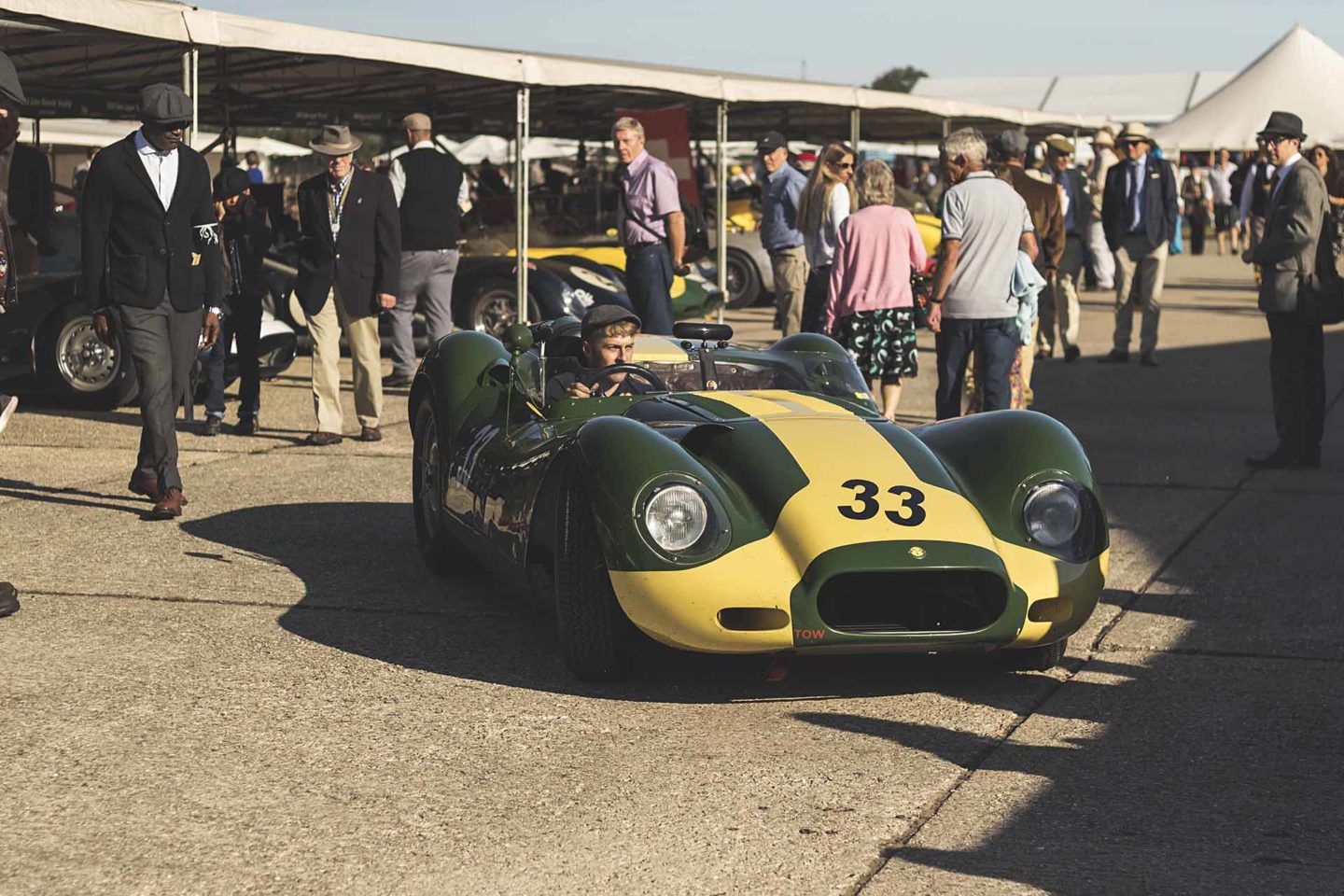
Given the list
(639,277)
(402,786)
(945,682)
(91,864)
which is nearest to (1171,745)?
(945,682)

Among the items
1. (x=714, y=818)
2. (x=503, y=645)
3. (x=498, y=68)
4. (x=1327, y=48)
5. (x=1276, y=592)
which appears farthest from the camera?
(x=1327, y=48)

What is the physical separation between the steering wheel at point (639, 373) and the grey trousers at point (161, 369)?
241 cm

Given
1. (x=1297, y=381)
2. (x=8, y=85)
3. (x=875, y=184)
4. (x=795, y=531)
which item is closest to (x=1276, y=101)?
(x=1297, y=381)

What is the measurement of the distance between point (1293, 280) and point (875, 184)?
2241mm

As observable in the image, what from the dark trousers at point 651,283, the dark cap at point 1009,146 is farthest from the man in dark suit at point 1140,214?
the dark trousers at point 651,283

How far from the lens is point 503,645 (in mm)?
5996

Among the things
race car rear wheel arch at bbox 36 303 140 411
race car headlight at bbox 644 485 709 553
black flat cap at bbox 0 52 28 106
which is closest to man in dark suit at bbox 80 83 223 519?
black flat cap at bbox 0 52 28 106

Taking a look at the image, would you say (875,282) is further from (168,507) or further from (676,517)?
(676,517)

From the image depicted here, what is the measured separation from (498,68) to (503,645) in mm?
8541

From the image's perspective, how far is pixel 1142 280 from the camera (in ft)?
49.6

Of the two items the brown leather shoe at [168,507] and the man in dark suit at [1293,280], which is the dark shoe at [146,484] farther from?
the man in dark suit at [1293,280]

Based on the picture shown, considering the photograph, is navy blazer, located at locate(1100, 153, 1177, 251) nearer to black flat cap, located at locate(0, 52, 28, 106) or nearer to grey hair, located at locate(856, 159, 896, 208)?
grey hair, located at locate(856, 159, 896, 208)

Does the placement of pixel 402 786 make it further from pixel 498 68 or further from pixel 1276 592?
pixel 498 68

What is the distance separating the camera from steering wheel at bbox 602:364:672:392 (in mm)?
6617
